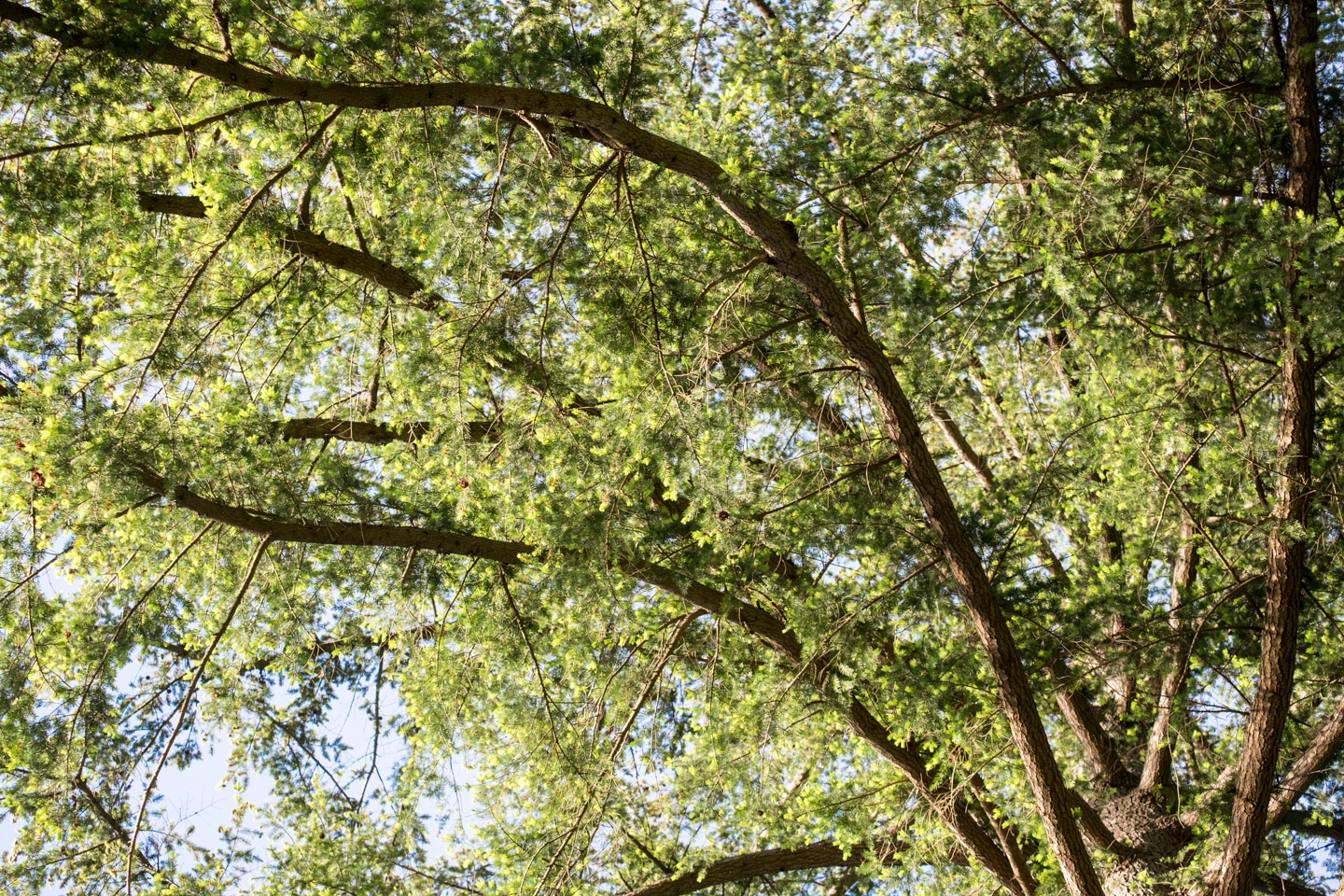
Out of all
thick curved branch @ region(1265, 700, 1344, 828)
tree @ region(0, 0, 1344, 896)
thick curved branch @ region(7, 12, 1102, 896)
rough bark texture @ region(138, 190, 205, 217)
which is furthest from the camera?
rough bark texture @ region(138, 190, 205, 217)

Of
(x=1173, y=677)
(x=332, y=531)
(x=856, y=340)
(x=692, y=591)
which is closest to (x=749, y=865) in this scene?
(x=692, y=591)

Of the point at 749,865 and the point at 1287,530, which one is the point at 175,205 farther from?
the point at 1287,530

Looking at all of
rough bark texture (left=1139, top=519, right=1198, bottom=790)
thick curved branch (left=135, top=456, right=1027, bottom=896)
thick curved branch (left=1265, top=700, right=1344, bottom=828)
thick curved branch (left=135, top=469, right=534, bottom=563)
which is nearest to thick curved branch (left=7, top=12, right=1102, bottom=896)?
thick curved branch (left=135, top=456, right=1027, bottom=896)

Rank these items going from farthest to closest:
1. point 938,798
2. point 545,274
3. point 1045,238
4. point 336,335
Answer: point 336,335
point 938,798
point 545,274
point 1045,238

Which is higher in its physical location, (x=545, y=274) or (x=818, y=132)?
(x=818, y=132)

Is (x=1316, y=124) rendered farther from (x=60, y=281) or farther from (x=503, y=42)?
(x=60, y=281)

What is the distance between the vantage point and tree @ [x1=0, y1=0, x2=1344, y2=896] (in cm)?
479

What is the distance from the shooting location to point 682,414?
4.87 m

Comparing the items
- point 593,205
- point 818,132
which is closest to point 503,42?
Result: point 593,205

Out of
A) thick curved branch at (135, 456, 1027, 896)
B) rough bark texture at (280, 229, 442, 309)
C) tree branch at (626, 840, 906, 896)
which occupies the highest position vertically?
rough bark texture at (280, 229, 442, 309)

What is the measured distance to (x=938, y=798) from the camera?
6012 millimetres

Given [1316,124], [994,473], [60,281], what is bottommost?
[60,281]

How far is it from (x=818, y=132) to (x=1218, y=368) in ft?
8.71

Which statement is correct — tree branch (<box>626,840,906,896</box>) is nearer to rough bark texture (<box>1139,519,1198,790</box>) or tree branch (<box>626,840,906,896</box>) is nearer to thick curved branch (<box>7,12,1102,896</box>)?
thick curved branch (<box>7,12,1102,896</box>)
